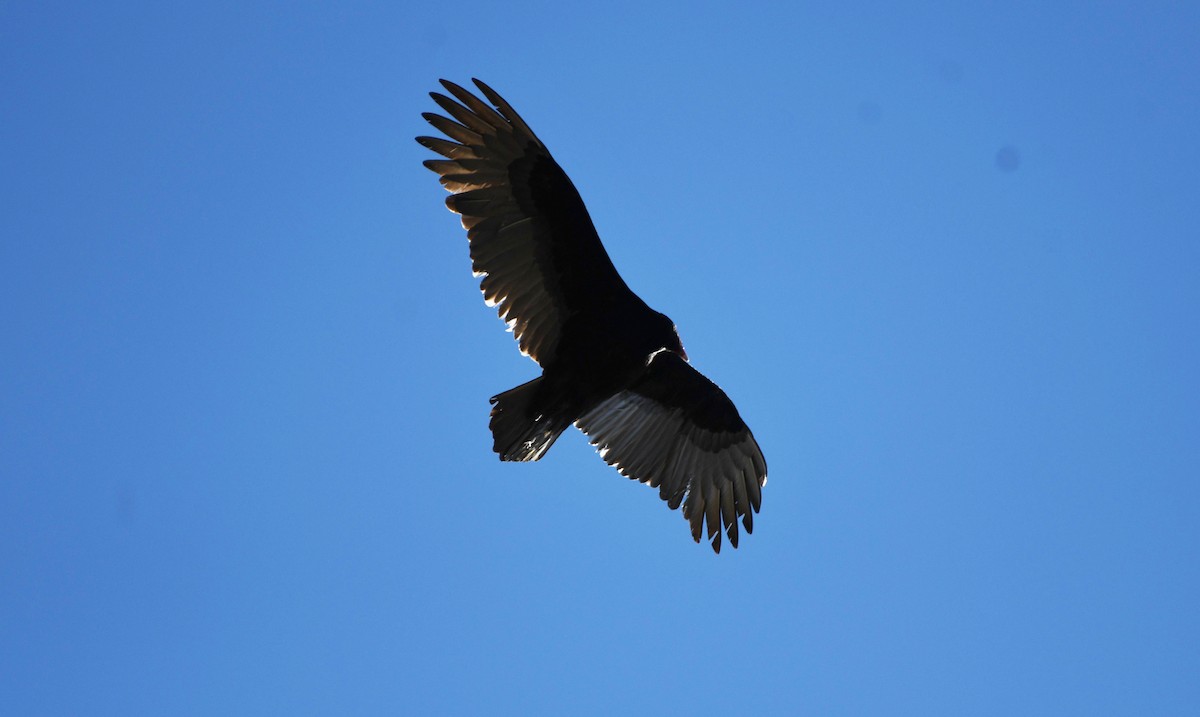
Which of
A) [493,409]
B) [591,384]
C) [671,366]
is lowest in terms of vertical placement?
[493,409]

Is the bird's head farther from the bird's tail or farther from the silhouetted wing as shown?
the bird's tail

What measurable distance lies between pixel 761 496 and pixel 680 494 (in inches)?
21.0

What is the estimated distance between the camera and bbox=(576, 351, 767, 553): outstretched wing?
7992mm

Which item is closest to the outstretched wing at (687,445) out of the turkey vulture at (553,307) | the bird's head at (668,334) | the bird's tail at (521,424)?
the turkey vulture at (553,307)

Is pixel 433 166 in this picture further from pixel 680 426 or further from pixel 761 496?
pixel 761 496

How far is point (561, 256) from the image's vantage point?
7.47 meters

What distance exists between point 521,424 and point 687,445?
135 centimetres

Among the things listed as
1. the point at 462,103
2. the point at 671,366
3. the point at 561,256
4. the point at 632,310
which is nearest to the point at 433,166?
the point at 462,103

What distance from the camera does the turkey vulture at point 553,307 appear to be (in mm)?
7258

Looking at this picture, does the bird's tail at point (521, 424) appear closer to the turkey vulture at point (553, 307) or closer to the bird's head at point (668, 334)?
the turkey vulture at point (553, 307)

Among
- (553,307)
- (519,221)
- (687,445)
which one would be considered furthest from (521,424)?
(687,445)

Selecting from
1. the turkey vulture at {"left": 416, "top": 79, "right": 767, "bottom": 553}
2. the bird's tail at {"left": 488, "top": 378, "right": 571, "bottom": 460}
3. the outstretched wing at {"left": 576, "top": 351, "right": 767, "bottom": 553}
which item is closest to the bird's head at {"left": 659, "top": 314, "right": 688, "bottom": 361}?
the turkey vulture at {"left": 416, "top": 79, "right": 767, "bottom": 553}

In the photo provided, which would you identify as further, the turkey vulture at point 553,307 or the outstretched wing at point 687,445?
the outstretched wing at point 687,445

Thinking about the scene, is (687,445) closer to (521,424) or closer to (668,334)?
(668,334)
